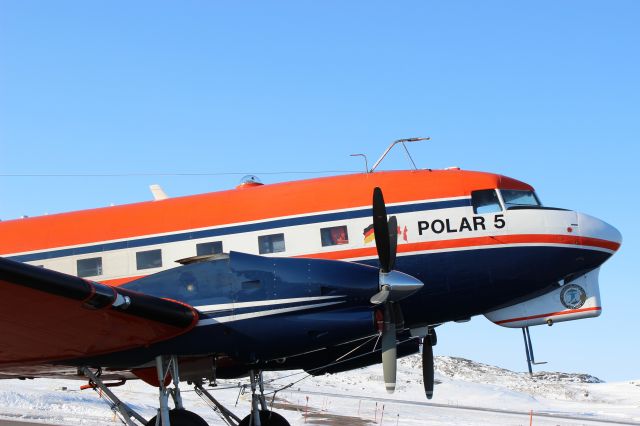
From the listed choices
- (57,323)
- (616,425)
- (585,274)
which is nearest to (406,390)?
(616,425)

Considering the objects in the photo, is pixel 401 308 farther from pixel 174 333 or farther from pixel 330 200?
pixel 174 333

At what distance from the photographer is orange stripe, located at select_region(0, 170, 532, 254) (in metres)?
16.0

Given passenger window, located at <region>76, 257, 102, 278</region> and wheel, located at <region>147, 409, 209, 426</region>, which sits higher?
passenger window, located at <region>76, 257, 102, 278</region>

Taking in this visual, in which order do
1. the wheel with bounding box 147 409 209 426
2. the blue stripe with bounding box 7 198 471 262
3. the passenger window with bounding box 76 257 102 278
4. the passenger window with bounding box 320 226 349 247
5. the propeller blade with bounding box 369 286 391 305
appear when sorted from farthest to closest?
1. the passenger window with bounding box 76 257 102 278
2. the blue stripe with bounding box 7 198 471 262
3. the passenger window with bounding box 320 226 349 247
4. the wheel with bounding box 147 409 209 426
5. the propeller blade with bounding box 369 286 391 305

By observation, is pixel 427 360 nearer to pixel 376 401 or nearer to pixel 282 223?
pixel 282 223

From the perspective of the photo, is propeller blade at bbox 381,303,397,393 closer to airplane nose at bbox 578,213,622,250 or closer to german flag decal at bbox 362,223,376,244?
german flag decal at bbox 362,223,376,244

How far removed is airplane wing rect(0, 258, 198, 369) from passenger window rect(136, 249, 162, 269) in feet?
7.82

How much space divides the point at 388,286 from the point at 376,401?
40622 millimetres

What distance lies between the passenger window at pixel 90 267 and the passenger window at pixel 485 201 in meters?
7.88

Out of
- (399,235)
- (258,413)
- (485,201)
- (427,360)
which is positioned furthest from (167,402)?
(485,201)

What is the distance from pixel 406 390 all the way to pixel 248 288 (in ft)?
184

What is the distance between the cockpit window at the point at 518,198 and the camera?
1622cm

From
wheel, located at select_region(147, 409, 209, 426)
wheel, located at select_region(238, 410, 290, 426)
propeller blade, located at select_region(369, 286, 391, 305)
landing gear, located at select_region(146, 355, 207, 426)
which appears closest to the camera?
propeller blade, located at select_region(369, 286, 391, 305)

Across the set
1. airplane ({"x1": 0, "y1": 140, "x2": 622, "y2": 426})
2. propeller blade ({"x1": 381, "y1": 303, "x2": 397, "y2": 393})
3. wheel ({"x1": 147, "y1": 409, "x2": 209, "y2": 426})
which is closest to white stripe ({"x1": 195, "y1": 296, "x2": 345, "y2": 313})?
airplane ({"x1": 0, "y1": 140, "x2": 622, "y2": 426})
